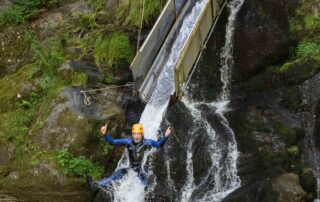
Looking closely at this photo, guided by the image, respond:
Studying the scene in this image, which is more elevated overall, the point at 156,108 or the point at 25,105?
the point at 25,105

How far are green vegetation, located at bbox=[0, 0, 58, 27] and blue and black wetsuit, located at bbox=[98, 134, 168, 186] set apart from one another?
6444 millimetres

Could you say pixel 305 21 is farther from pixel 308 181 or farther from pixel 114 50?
pixel 114 50

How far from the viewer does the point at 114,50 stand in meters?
12.5

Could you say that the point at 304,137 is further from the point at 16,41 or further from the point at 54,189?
the point at 16,41

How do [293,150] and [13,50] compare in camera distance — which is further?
[13,50]

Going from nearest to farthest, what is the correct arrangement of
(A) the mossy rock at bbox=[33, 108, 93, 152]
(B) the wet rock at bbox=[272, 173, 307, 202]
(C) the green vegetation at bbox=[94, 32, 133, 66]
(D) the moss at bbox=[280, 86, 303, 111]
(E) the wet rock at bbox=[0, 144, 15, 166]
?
(B) the wet rock at bbox=[272, 173, 307, 202], (D) the moss at bbox=[280, 86, 303, 111], (A) the mossy rock at bbox=[33, 108, 93, 152], (E) the wet rock at bbox=[0, 144, 15, 166], (C) the green vegetation at bbox=[94, 32, 133, 66]

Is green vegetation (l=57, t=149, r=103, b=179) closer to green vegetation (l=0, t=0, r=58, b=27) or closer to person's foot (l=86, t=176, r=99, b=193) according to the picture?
person's foot (l=86, t=176, r=99, b=193)

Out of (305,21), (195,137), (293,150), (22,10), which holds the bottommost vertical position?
(293,150)

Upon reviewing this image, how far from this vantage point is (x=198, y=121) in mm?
11266

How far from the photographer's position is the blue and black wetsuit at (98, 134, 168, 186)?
933 cm

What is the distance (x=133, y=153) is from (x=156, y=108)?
7.33ft

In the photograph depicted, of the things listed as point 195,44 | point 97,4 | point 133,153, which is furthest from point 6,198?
point 97,4

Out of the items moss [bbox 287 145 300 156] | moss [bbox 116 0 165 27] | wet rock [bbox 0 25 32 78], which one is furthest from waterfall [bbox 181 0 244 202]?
wet rock [bbox 0 25 32 78]

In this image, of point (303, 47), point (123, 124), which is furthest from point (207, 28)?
point (123, 124)
